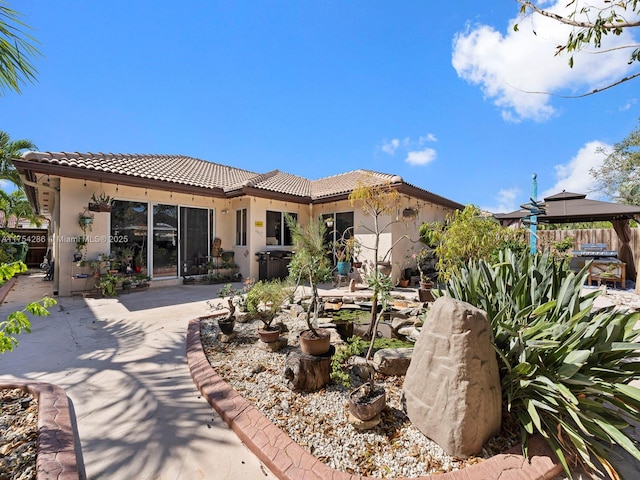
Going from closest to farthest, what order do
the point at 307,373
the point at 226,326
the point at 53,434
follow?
the point at 53,434
the point at 307,373
the point at 226,326

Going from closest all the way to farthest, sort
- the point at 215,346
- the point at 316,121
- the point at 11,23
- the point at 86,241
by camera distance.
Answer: the point at 11,23
the point at 215,346
the point at 86,241
the point at 316,121

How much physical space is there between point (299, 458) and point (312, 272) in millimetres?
2625

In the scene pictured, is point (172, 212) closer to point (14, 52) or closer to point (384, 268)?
point (14, 52)

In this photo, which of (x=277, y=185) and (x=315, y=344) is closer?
(x=315, y=344)

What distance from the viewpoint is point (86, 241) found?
7.79 metres

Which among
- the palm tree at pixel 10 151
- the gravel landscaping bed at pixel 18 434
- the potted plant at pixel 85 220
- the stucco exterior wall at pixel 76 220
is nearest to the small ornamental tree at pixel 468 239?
the gravel landscaping bed at pixel 18 434

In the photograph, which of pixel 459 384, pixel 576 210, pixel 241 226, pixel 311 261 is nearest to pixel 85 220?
pixel 241 226

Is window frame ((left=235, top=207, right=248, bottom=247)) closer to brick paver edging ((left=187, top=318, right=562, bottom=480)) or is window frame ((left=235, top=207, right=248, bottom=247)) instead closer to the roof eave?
the roof eave

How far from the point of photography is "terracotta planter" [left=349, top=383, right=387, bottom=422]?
2213 millimetres

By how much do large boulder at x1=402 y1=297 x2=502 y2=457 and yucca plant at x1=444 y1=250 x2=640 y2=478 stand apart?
23cm

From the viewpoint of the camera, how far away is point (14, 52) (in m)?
2.29

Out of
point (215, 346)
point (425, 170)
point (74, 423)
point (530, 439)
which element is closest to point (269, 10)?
point (215, 346)

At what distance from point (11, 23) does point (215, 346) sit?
4199 mm

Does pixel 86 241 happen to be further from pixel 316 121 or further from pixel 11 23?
pixel 316 121
